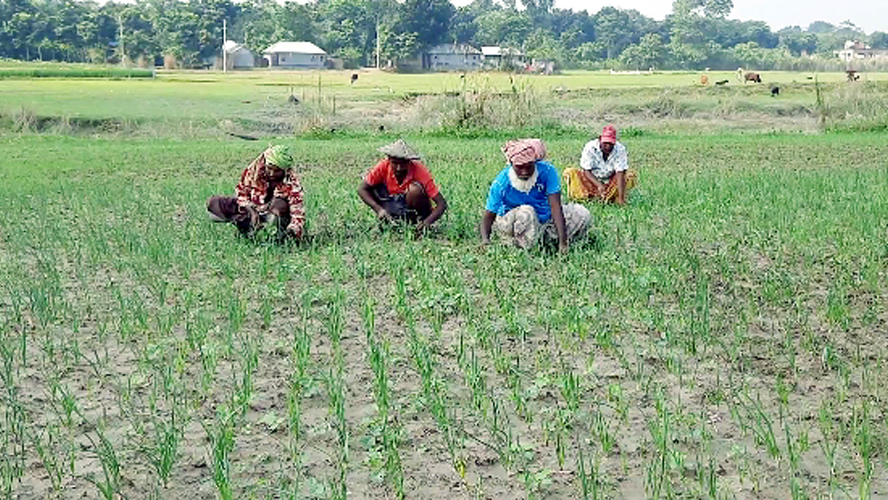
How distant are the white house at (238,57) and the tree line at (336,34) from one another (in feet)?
2.96

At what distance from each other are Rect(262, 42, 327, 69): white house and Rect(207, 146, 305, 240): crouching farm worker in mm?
71462

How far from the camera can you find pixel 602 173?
10.2 m

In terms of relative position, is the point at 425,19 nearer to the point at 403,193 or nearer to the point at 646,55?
the point at 646,55

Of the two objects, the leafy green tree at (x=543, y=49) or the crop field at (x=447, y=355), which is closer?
the crop field at (x=447, y=355)

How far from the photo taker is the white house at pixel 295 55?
78500 millimetres

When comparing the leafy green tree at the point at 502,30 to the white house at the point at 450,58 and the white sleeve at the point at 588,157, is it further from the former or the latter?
the white sleeve at the point at 588,157

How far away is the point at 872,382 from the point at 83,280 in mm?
4835

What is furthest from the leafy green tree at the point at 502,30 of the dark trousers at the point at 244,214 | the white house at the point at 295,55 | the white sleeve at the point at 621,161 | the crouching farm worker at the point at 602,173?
the dark trousers at the point at 244,214

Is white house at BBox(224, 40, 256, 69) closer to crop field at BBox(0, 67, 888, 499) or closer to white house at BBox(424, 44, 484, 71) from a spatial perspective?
white house at BBox(424, 44, 484, 71)

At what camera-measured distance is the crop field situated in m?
3.73

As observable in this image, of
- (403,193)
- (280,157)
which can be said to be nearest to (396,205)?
(403,193)

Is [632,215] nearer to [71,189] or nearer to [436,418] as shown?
[436,418]

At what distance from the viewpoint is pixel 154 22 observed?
232 ft

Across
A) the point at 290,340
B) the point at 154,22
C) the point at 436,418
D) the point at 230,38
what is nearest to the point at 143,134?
the point at 290,340
